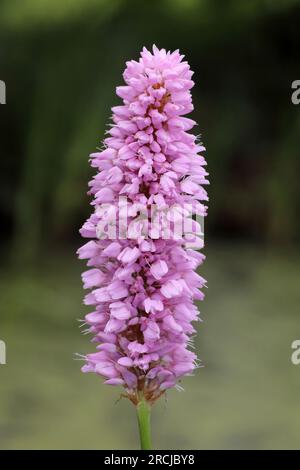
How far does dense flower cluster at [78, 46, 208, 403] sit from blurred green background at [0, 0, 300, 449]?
11.4ft

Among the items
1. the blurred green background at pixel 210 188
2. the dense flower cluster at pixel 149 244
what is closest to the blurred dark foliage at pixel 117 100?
the blurred green background at pixel 210 188

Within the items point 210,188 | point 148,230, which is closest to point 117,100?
point 210,188

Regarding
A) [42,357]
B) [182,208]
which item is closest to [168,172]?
[182,208]

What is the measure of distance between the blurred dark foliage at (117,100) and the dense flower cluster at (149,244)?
4711mm

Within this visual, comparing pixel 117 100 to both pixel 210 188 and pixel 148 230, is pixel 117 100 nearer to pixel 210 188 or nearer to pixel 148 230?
pixel 210 188

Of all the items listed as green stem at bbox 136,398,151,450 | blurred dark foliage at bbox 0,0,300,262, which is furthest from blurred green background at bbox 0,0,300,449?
green stem at bbox 136,398,151,450

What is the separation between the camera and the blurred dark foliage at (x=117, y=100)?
593cm

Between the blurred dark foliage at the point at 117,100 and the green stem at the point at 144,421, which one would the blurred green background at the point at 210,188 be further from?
the green stem at the point at 144,421

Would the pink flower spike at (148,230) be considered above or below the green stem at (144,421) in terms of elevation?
above

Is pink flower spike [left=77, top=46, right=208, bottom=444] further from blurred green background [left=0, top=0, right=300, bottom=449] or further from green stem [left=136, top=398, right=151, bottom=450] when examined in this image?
blurred green background [left=0, top=0, right=300, bottom=449]

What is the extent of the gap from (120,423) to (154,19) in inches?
107

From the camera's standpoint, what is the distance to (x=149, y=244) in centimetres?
112

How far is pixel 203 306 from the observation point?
617cm

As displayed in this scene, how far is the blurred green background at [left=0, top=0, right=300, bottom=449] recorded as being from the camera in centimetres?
499
